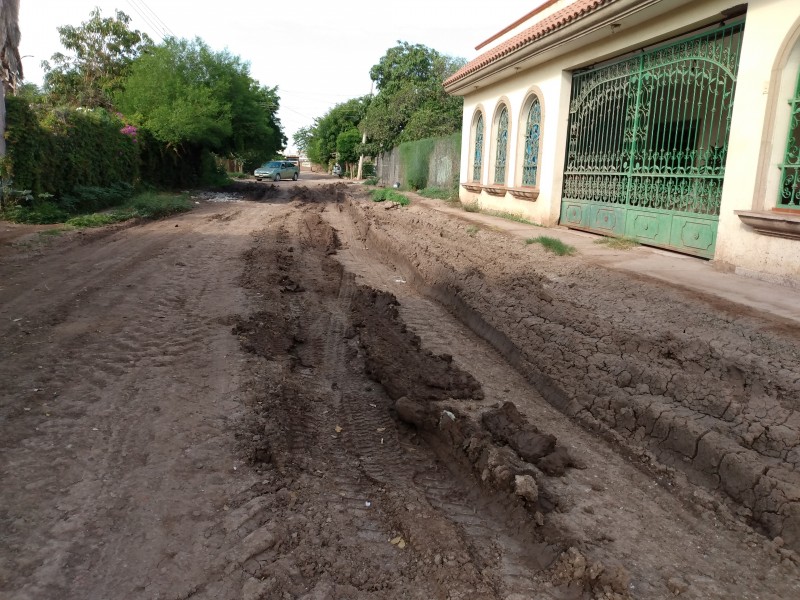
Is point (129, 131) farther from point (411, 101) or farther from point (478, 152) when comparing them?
point (411, 101)

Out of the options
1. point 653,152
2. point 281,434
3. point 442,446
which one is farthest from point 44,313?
point 653,152

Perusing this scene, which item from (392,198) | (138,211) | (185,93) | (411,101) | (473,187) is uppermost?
(411,101)

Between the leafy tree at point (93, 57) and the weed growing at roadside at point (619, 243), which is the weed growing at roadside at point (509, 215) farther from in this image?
the leafy tree at point (93, 57)

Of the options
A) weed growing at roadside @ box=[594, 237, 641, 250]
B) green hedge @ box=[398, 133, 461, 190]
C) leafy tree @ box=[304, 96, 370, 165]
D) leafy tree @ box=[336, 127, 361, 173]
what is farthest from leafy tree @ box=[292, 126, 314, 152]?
weed growing at roadside @ box=[594, 237, 641, 250]

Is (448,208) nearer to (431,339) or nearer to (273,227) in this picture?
(273,227)

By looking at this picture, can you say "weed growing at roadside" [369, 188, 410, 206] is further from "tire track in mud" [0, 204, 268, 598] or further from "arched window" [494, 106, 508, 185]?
"tire track in mud" [0, 204, 268, 598]

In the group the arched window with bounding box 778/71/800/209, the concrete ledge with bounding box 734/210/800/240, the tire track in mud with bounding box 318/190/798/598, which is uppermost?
the arched window with bounding box 778/71/800/209

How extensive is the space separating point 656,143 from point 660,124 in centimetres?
33

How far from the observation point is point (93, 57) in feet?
118

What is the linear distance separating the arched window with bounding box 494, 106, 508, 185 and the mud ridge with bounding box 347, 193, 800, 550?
9.19 m

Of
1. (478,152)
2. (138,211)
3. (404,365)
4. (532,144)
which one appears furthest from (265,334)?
(478,152)

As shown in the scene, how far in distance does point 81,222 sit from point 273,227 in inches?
157

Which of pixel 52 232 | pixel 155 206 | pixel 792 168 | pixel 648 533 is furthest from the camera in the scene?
pixel 155 206

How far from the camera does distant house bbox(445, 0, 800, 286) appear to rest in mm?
6891
